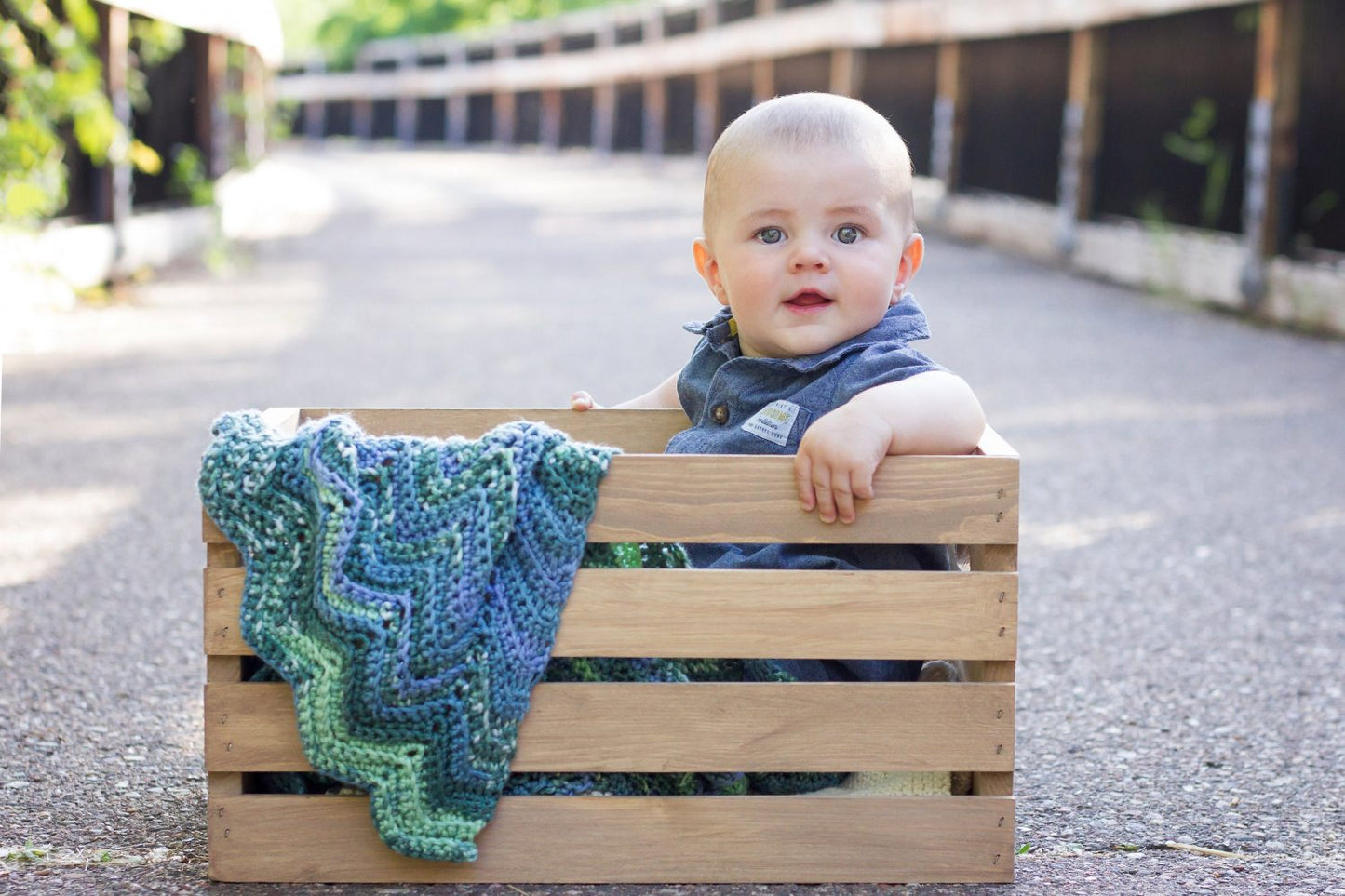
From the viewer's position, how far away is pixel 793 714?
7.68 ft

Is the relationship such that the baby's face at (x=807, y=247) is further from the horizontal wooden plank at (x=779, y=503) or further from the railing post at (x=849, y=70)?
the railing post at (x=849, y=70)

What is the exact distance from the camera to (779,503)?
2.29m

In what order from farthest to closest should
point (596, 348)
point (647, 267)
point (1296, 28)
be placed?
point (647, 267) → point (1296, 28) → point (596, 348)

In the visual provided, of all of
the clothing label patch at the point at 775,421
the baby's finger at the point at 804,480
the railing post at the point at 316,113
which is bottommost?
the railing post at the point at 316,113

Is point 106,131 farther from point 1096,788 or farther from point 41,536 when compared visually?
point 1096,788

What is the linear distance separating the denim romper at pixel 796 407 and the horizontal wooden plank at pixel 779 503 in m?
0.19

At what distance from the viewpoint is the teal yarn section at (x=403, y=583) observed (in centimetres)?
224

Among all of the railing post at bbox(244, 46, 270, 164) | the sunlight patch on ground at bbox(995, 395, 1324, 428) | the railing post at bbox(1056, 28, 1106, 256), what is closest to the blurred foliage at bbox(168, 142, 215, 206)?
the railing post at bbox(244, 46, 270, 164)

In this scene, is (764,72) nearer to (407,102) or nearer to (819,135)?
(819,135)

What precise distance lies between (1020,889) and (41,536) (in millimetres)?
3094

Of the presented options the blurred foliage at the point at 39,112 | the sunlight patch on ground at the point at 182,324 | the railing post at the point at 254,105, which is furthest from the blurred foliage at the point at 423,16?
the blurred foliage at the point at 39,112

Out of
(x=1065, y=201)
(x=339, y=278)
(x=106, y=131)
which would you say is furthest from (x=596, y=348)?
(x=1065, y=201)

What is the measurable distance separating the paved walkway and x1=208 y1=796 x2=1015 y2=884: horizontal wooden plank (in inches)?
1.6

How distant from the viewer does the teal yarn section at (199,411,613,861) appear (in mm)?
2242
